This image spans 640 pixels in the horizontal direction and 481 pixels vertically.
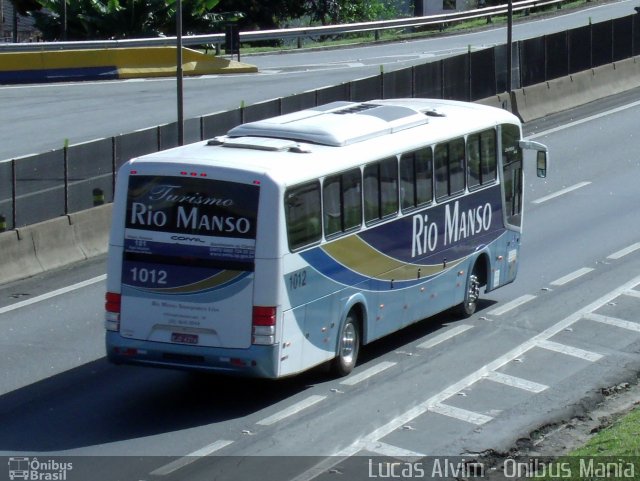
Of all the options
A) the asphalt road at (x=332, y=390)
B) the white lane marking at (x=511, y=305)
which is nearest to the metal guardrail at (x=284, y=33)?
the asphalt road at (x=332, y=390)

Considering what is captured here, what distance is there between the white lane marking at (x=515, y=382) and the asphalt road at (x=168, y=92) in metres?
19.6

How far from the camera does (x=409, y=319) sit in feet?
56.7

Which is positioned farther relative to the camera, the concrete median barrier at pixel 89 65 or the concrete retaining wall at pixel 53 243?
the concrete median barrier at pixel 89 65

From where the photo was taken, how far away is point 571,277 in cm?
2141

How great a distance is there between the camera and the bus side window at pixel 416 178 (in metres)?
16.8

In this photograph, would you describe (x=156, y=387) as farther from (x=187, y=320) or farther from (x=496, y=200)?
(x=496, y=200)

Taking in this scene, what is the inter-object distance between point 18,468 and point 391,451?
3.66 meters

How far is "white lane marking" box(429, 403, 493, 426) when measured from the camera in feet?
46.2

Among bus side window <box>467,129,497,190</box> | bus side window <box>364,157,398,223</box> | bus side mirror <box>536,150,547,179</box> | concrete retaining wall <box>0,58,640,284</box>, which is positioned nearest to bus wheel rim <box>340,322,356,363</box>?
bus side window <box>364,157,398,223</box>

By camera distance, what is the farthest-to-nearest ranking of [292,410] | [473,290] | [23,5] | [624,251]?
1. [23,5]
2. [624,251]
3. [473,290]
4. [292,410]

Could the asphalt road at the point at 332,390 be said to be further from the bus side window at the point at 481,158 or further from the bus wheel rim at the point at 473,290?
the bus side window at the point at 481,158

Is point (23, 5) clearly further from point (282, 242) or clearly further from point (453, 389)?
point (282, 242)

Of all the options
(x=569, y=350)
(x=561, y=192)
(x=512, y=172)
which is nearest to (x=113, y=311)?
(x=569, y=350)

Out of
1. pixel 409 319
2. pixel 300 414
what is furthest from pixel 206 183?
pixel 409 319
